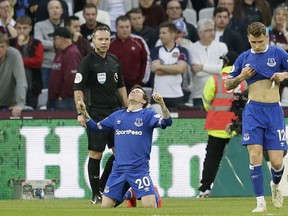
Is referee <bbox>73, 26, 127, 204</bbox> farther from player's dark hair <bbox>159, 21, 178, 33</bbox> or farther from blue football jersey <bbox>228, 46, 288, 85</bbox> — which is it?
player's dark hair <bbox>159, 21, 178, 33</bbox>

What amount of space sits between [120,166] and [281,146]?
220 cm

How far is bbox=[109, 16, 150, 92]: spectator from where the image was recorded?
21922 millimetres

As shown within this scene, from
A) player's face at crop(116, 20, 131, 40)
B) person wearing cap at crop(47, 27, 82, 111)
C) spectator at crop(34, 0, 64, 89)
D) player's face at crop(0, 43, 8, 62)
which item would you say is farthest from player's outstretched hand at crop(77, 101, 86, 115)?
spectator at crop(34, 0, 64, 89)

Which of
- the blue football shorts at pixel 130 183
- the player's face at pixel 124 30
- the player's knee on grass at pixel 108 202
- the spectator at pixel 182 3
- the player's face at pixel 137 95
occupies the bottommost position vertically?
→ the player's knee on grass at pixel 108 202

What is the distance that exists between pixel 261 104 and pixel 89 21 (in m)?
8.27

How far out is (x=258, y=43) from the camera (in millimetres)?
15039

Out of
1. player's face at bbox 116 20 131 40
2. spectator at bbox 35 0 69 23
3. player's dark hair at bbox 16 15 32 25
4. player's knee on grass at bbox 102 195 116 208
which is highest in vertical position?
spectator at bbox 35 0 69 23

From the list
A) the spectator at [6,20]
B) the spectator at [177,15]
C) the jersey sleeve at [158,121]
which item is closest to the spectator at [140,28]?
the spectator at [177,15]

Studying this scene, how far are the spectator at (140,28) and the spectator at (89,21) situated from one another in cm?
67

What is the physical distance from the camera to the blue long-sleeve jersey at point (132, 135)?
1576 centimetres

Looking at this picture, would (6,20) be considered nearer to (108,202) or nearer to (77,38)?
(77,38)

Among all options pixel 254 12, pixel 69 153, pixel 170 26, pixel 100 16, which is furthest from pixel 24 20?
pixel 254 12

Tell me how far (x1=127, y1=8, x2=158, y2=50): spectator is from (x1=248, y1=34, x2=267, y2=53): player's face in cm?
807

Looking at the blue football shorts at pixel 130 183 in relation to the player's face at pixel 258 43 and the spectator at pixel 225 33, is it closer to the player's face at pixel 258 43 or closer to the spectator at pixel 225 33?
the player's face at pixel 258 43
